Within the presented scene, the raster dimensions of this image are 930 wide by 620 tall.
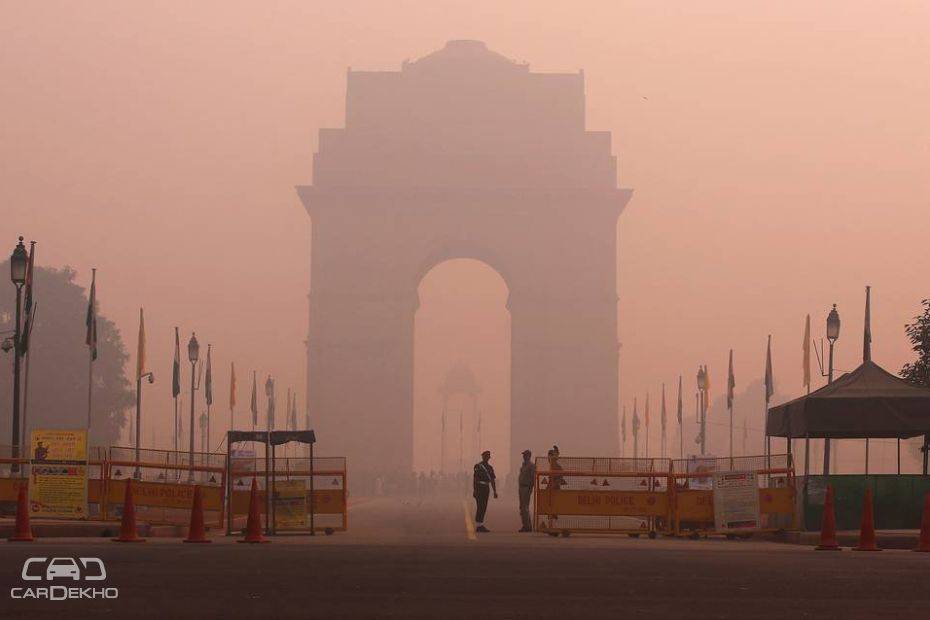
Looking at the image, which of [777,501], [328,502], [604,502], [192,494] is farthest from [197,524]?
[777,501]

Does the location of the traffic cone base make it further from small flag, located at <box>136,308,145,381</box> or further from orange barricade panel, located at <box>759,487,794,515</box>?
small flag, located at <box>136,308,145,381</box>

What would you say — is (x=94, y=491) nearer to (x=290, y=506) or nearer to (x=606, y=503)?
(x=290, y=506)

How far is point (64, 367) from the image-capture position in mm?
85250

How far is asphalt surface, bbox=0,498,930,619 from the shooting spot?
13.3 metres

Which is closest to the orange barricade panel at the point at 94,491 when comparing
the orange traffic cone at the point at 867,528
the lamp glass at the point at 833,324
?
the orange traffic cone at the point at 867,528

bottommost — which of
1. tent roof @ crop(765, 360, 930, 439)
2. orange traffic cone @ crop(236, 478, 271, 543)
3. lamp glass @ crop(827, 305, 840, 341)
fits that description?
orange traffic cone @ crop(236, 478, 271, 543)

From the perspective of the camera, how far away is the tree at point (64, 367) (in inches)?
3243

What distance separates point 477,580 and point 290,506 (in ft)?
38.8

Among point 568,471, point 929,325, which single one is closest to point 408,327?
point 929,325

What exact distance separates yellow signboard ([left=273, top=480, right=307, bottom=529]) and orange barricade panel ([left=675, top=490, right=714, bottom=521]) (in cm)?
551

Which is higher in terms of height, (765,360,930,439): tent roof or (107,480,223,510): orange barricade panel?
(765,360,930,439): tent roof

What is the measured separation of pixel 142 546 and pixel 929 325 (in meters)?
25.7

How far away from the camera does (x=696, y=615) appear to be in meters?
13.2

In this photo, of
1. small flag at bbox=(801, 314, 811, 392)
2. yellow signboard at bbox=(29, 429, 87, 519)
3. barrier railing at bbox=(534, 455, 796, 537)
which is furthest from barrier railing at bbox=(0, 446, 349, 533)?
small flag at bbox=(801, 314, 811, 392)
